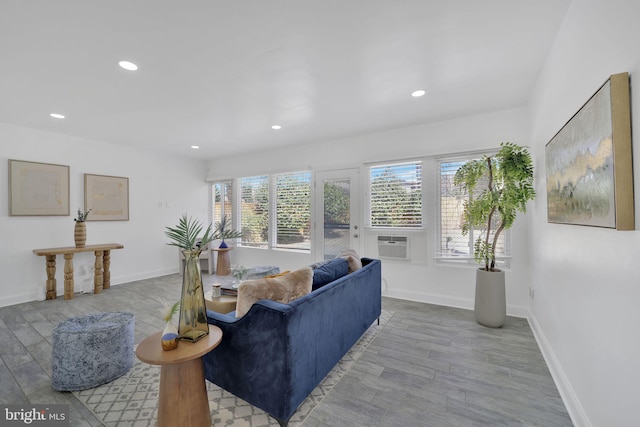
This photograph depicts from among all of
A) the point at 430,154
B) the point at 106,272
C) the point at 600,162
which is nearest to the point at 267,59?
the point at 600,162

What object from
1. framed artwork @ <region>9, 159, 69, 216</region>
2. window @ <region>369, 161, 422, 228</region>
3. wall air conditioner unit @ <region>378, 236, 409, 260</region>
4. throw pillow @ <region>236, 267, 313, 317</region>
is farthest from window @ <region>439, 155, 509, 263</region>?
framed artwork @ <region>9, 159, 69, 216</region>

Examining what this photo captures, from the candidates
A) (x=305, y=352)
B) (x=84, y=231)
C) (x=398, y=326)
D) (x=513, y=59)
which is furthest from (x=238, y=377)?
(x=84, y=231)

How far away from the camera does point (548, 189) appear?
7.04ft

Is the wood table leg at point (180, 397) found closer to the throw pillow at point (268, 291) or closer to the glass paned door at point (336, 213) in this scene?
the throw pillow at point (268, 291)

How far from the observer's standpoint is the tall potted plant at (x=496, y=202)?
2.70 metres

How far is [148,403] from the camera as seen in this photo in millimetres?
1814

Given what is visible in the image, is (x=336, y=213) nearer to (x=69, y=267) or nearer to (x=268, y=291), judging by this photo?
(x=268, y=291)

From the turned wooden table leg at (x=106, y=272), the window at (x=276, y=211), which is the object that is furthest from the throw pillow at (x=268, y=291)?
the turned wooden table leg at (x=106, y=272)

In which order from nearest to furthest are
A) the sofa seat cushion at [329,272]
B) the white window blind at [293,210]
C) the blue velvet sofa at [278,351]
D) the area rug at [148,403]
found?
the blue velvet sofa at [278,351], the area rug at [148,403], the sofa seat cushion at [329,272], the white window blind at [293,210]

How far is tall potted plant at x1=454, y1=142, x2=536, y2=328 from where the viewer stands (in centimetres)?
270

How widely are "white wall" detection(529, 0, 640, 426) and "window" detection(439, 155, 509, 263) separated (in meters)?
1.24

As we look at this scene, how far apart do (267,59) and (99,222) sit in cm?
440

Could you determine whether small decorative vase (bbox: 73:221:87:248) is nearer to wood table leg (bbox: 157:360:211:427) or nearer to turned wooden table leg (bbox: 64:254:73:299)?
turned wooden table leg (bbox: 64:254:73:299)

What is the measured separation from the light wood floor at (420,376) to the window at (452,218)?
81cm
